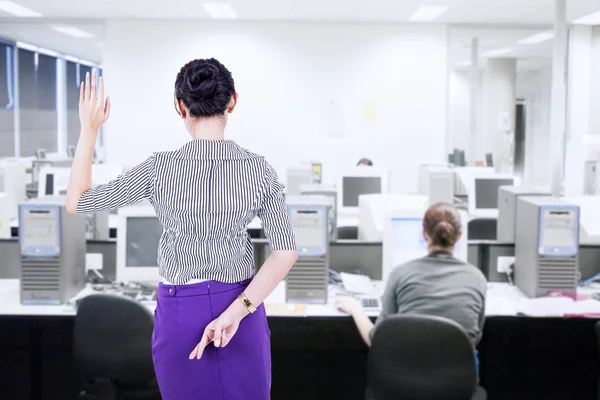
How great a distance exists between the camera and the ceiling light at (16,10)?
7359mm

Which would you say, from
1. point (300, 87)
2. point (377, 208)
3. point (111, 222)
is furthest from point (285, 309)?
point (300, 87)

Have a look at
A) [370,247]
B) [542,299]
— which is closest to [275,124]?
[370,247]

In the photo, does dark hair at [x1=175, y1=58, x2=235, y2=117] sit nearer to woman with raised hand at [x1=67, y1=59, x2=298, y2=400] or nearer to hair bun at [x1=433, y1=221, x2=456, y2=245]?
woman with raised hand at [x1=67, y1=59, x2=298, y2=400]

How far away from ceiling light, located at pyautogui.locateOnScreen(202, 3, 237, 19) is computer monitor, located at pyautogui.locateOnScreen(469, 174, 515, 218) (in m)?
3.13

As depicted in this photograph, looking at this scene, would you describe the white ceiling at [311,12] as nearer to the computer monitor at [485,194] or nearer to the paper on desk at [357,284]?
the computer monitor at [485,194]

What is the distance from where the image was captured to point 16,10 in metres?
7.68

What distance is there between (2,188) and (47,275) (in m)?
3.27

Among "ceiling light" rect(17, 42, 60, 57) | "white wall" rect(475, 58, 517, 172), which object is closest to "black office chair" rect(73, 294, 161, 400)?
"ceiling light" rect(17, 42, 60, 57)

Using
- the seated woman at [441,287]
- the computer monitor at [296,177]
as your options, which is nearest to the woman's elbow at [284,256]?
the seated woman at [441,287]

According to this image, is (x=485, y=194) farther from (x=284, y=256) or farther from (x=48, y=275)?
(x=284, y=256)

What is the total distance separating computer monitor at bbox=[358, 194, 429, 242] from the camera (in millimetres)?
3531

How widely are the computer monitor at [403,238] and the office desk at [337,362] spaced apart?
0.37 m

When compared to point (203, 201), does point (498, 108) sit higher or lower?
higher

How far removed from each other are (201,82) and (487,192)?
4684 millimetres
